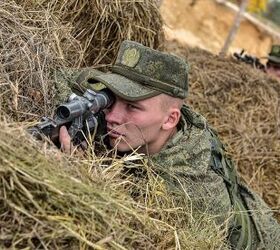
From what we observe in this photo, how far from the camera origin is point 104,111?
3.23 meters

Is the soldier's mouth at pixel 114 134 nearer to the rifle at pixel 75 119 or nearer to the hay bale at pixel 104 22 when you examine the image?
the rifle at pixel 75 119

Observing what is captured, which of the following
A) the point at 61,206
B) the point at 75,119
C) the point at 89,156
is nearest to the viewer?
A: the point at 61,206

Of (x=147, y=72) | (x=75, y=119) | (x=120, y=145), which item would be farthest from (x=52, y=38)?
Result: (x=75, y=119)

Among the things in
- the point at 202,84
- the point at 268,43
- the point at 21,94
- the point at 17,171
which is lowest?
the point at 268,43

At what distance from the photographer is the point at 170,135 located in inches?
143

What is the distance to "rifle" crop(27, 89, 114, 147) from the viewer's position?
9.14 feet

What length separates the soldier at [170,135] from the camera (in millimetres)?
3236

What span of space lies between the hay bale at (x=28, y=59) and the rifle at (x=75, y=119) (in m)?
0.29

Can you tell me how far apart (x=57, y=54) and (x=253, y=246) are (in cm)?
163

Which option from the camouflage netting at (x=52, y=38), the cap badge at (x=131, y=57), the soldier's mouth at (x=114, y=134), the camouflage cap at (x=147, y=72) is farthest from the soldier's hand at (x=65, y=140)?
the cap badge at (x=131, y=57)

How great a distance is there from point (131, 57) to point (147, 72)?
12cm

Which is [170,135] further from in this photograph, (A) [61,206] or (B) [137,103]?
(A) [61,206]

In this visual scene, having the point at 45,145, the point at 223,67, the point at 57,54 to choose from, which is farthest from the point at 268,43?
the point at 45,145

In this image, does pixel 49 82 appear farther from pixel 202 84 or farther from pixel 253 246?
pixel 202 84
